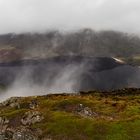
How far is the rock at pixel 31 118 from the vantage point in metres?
84.6

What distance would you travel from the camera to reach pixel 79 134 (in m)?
72.9

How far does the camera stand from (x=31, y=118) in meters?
86.8

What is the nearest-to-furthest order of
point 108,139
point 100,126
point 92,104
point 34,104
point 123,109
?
point 108,139
point 100,126
point 123,109
point 92,104
point 34,104

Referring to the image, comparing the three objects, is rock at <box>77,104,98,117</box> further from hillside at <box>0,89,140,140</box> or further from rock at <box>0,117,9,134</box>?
rock at <box>0,117,9,134</box>

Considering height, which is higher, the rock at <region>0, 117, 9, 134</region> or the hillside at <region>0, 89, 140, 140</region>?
the hillside at <region>0, 89, 140, 140</region>

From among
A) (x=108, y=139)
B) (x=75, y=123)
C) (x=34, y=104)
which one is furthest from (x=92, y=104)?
(x=108, y=139)

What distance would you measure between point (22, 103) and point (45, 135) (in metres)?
53.6

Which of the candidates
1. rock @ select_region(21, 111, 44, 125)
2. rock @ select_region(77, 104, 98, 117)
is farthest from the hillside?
rock @ select_region(77, 104, 98, 117)

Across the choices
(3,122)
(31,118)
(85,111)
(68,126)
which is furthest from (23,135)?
(85,111)

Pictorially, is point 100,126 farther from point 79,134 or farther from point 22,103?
point 22,103

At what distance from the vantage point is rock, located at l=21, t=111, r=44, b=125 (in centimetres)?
8462

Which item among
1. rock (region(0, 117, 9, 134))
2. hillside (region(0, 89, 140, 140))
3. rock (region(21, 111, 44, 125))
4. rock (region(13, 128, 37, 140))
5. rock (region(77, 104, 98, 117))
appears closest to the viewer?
hillside (region(0, 89, 140, 140))

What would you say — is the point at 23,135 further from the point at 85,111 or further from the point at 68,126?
the point at 85,111

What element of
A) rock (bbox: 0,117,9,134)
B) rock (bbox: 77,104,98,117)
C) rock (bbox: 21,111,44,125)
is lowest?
rock (bbox: 0,117,9,134)
